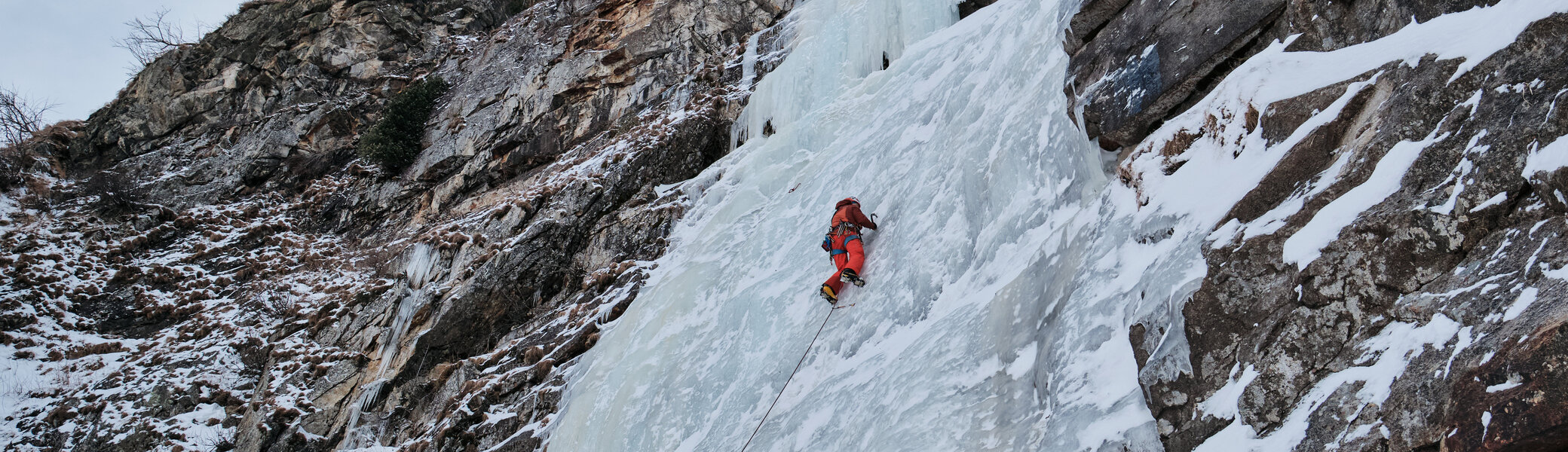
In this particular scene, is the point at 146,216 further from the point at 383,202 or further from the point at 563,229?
the point at 563,229

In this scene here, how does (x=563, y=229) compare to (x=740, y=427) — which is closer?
(x=740, y=427)

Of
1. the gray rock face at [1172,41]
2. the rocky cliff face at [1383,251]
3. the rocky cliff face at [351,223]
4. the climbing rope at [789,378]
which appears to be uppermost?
the rocky cliff face at [351,223]

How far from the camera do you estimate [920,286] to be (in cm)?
544

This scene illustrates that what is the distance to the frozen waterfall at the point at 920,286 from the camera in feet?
12.8

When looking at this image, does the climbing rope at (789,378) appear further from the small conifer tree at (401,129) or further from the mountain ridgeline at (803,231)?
the small conifer tree at (401,129)

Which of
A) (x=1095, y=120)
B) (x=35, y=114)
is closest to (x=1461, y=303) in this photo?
(x=1095, y=120)

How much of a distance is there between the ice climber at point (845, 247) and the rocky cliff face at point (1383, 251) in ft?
7.90

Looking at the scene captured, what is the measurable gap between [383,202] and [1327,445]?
13.0 metres

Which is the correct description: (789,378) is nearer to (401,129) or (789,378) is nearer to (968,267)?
(968,267)

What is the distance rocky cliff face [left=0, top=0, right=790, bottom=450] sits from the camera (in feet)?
28.2

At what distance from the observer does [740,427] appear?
5527 mm

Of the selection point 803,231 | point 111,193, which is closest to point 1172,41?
point 803,231

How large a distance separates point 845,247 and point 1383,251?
142 inches

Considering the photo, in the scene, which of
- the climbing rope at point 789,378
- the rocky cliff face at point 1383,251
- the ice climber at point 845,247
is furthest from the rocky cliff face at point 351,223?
the rocky cliff face at point 1383,251
